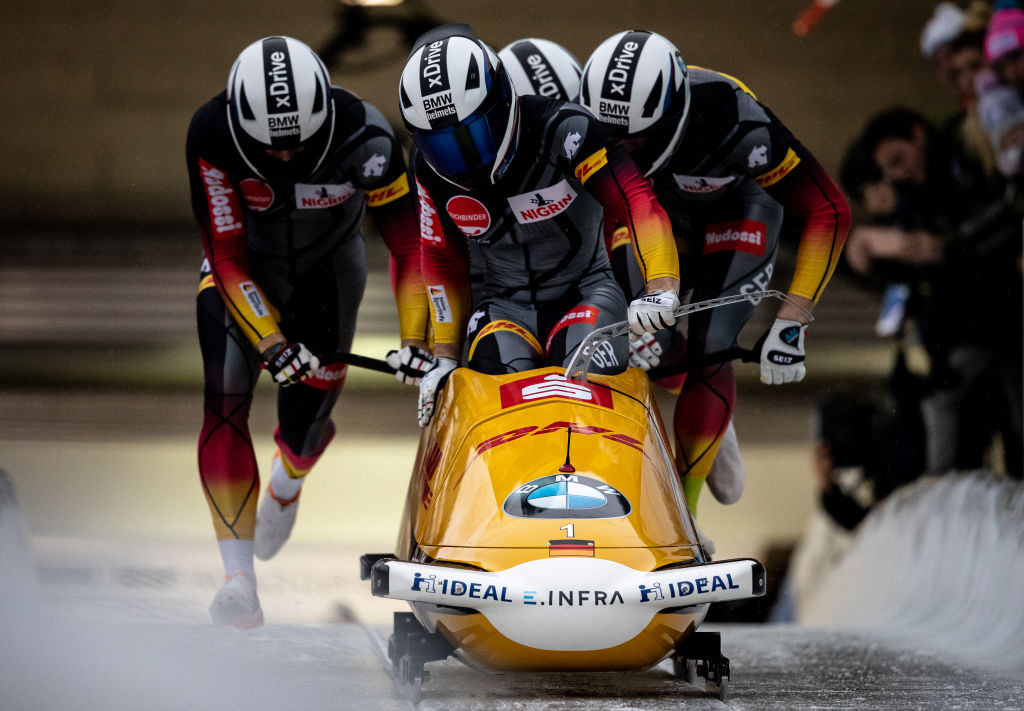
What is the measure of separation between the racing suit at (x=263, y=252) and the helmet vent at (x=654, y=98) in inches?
28.5

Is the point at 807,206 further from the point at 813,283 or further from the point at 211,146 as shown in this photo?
the point at 211,146

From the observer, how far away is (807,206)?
11.6ft

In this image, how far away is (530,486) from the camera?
2.56m

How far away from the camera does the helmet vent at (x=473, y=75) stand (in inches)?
115

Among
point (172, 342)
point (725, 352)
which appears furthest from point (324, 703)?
point (172, 342)

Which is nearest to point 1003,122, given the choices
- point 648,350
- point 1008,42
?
point 1008,42

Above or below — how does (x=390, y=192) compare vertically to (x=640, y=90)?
below

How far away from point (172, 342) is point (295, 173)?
4.31m

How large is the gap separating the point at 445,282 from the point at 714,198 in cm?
92

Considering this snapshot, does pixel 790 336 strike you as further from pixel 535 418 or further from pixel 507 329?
pixel 535 418

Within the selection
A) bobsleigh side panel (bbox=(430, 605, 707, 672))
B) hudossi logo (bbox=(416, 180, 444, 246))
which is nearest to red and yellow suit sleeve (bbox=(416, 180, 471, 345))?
hudossi logo (bbox=(416, 180, 444, 246))

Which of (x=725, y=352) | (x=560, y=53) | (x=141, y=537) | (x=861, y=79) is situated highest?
(x=861, y=79)

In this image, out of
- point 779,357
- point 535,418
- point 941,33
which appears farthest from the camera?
point 941,33

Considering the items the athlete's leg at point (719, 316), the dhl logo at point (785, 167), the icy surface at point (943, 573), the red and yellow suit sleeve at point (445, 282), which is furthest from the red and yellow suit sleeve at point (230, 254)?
the icy surface at point (943, 573)
